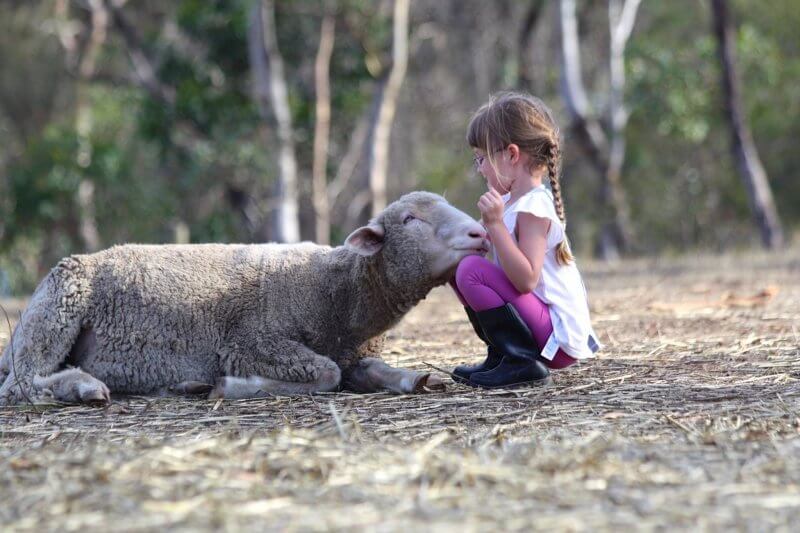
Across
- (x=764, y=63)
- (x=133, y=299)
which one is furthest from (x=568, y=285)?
(x=764, y=63)

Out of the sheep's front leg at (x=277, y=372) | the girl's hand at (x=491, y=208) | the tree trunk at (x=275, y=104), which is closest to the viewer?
the girl's hand at (x=491, y=208)

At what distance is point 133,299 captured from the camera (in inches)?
216

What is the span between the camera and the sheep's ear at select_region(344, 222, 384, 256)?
17.2 feet

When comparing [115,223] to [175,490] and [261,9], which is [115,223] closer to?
[261,9]

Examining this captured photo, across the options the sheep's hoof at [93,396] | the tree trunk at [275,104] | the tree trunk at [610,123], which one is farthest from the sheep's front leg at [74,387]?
the tree trunk at [610,123]

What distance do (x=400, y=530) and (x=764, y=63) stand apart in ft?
68.3

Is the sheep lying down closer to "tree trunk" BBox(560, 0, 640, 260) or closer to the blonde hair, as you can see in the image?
the blonde hair

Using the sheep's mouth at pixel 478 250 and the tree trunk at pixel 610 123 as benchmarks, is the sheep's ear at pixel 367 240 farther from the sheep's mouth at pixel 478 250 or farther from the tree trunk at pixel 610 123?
the tree trunk at pixel 610 123

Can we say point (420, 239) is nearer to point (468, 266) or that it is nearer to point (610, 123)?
point (468, 266)

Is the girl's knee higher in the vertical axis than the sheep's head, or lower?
lower

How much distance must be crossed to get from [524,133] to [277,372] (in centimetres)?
161

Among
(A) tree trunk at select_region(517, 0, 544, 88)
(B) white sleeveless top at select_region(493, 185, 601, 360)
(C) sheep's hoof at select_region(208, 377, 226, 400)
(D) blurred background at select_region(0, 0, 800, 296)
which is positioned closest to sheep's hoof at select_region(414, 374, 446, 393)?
(B) white sleeveless top at select_region(493, 185, 601, 360)

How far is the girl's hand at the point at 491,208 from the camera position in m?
4.82

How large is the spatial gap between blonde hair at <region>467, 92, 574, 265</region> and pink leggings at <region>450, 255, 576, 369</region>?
0.91ft
